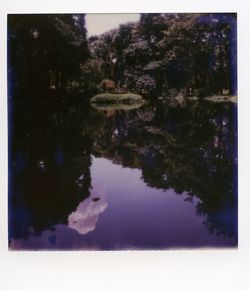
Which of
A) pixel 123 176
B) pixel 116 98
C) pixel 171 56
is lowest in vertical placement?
pixel 123 176

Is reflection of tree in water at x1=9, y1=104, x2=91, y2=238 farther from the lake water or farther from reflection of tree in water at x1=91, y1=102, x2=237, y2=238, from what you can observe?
reflection of tree in water at x1=91, y1=102, x2=237, y2=238

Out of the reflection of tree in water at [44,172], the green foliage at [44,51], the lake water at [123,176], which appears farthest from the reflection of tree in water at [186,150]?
the green foliage at [44,51]

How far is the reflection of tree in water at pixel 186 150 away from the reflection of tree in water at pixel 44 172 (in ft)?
0.36

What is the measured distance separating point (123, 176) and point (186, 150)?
26 centimetres

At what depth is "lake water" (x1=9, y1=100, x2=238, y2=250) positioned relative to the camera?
6.29 ft

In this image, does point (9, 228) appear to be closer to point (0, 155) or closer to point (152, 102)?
point (0, 155)

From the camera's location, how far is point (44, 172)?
6.34 ft

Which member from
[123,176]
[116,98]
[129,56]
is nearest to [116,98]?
[116,98]

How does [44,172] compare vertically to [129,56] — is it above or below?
below

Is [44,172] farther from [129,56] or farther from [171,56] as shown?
[171,56]

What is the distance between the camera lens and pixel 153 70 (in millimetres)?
1926

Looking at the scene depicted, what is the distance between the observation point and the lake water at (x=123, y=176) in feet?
6.29

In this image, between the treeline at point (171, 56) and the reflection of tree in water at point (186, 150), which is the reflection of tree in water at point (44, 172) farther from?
the treeline at point (171, 56)
